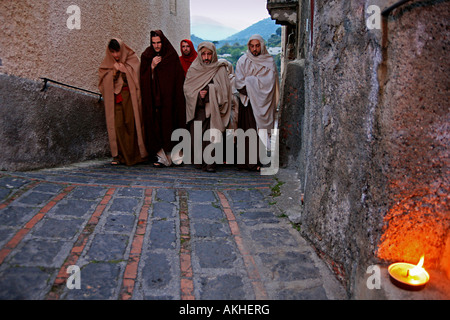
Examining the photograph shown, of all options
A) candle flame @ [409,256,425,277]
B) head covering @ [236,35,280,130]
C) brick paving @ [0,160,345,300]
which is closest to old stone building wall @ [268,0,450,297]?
candle flame @ [409,256,425,277]

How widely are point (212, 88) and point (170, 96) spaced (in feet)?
2.21

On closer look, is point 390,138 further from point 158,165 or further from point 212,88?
point 158,165

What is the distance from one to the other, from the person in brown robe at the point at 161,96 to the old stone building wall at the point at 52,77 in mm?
802

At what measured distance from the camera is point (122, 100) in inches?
208

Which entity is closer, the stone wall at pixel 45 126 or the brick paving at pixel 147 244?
the brick paving at pixel 147 244

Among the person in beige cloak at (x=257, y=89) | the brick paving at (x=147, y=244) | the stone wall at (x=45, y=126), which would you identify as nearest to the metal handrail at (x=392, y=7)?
the brick paving at (x=147, y=244)

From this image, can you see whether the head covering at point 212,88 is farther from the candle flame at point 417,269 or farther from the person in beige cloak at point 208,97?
the candle flame at point 417,269

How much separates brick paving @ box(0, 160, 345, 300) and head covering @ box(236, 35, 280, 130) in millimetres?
1691

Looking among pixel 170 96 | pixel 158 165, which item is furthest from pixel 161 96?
pixel 158 165

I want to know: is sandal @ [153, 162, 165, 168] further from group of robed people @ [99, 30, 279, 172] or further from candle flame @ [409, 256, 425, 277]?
candle flame @ [409, 256, 425, 277]

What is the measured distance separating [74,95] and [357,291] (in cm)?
438

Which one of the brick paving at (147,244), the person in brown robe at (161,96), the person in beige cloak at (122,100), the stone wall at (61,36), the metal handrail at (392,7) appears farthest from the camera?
the person in brown robe at (161,96)

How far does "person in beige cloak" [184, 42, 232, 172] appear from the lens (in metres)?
5.23

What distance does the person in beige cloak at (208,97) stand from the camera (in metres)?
5.23
